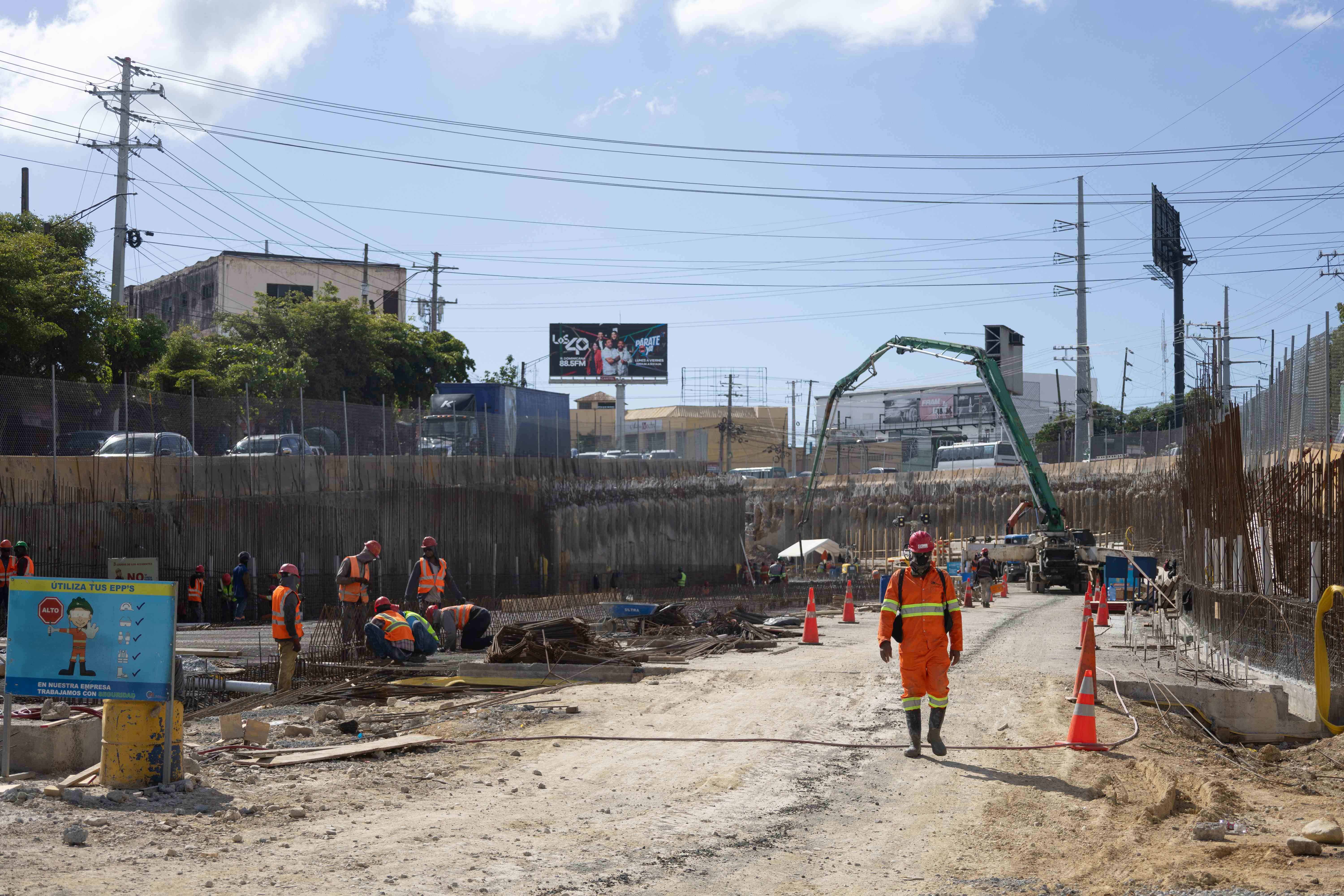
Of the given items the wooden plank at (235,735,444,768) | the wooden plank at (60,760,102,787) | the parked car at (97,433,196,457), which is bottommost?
the wooden plank at (235,735,444,768)

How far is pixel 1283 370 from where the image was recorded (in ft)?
50.2

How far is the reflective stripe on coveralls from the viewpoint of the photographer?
9.36 metres

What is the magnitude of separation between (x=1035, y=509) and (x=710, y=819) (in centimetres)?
3257

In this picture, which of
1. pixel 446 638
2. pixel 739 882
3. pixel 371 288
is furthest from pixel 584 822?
pixel 371 288

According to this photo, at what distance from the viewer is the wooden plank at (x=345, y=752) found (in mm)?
8734

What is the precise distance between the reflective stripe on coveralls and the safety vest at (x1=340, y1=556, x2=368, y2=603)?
842 cm

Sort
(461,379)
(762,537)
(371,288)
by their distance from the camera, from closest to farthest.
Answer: (461,379), (762,537), (371,288)

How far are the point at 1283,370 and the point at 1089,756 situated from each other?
27.3 feet

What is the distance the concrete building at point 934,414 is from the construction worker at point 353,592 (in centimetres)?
6411

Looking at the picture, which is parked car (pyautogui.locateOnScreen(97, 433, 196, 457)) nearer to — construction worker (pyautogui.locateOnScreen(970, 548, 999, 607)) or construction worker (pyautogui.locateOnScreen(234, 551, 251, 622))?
construction worker (pyautogui.locateOnScreen(234, 551, 251, 622))

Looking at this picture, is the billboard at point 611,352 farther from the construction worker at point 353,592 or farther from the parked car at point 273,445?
the construction worker at point 353,592

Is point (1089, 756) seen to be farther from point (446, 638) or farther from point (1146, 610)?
point (1146, 610)

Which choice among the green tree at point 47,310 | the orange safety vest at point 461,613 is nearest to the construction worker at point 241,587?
the green tree at point 47,310

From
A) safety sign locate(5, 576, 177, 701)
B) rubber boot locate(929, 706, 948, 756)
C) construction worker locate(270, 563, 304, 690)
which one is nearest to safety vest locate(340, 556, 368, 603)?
construction worker locate(270, 563, 304, 690)
